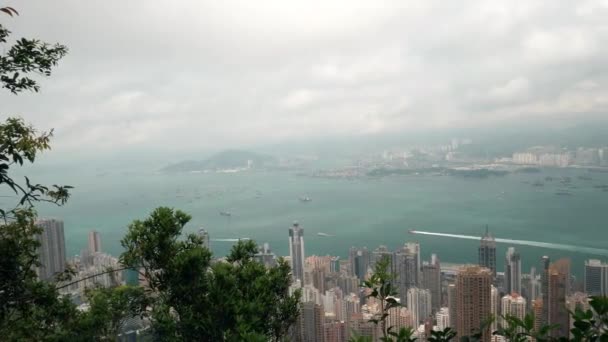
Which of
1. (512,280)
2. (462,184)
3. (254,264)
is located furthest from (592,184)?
(254,264)

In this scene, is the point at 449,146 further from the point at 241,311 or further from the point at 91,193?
the point at 241,311

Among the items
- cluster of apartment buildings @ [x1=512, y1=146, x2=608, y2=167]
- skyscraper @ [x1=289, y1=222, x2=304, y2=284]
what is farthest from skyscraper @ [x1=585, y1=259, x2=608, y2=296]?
cluster of apartment buildings @ [x1=512, y1=146, x2=608, y2=167]

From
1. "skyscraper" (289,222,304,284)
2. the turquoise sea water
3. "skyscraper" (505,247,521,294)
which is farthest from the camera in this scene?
the turquoise sea water

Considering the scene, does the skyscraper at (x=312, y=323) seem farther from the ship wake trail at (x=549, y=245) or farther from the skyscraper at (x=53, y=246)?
the ship wake trail at (x=549, y=245)

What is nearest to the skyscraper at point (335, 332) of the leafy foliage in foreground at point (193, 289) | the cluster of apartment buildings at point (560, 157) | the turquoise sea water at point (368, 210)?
the leafy foliage in foreground at point (193, 289)

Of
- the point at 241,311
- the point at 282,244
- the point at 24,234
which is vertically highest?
the point at 24,234

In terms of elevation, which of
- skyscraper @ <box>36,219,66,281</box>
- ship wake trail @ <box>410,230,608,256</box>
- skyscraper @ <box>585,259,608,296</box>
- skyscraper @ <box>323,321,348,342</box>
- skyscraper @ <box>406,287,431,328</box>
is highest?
skyscraper @ <box>36,219,66,281</box>

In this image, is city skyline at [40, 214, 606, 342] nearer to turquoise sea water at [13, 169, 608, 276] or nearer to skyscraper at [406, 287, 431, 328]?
skyscraper at [406, 287, 431, 328]
